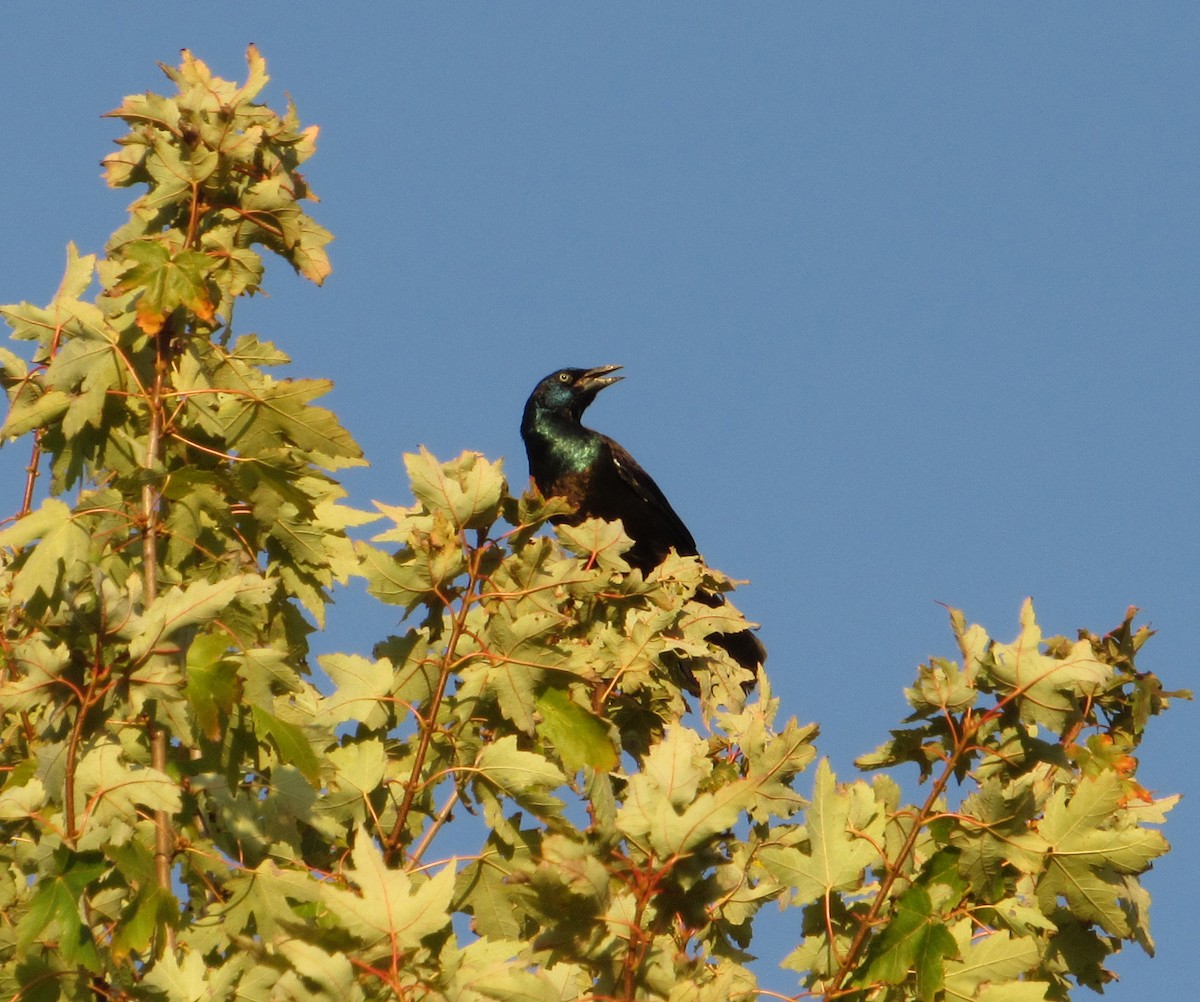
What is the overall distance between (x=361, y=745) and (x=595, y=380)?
274 inches

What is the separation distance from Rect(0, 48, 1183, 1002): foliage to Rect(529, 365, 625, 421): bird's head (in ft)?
19.3

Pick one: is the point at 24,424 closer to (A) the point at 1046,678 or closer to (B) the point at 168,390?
(B) the point at 168,390

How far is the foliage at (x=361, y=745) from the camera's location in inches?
112

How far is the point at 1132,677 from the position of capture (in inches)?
156

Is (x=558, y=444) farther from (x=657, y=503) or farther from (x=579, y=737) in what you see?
(x=579, y=737)

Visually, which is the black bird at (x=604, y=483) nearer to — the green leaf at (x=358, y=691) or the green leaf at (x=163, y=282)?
the green leaf at (x=163, y=282)

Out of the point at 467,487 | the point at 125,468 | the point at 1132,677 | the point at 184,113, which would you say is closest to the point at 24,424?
the point at 125,468

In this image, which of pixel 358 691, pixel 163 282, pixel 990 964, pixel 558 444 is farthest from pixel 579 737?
pixel 558 444

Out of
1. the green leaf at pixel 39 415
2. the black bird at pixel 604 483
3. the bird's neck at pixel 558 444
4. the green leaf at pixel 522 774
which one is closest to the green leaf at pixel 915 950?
the green leaf at pixel 522 774

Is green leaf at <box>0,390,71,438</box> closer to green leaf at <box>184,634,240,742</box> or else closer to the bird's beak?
green leaf at <box>184,634,240,742</box>

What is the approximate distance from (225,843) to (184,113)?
168cm

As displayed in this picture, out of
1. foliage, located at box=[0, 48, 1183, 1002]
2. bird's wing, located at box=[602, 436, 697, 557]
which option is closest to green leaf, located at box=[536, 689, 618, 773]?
foliage, located at box=[0, 48, 1183, 1002]

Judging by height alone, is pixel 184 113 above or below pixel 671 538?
below

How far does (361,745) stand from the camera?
3.80 meters
